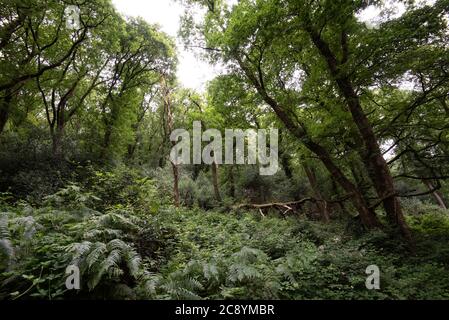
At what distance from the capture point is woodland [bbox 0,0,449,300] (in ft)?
13.9

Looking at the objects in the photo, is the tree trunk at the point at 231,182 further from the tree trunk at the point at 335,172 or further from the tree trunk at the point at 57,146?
the tree trunk at the point at 57,146

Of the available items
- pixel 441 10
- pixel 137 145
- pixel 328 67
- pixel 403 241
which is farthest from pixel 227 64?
pixel 137 145

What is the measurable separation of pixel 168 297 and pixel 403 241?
287 inches

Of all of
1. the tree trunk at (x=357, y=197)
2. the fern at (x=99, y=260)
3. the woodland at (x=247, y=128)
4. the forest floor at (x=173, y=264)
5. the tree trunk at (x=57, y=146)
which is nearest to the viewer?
the fern at (x=99, y=260)

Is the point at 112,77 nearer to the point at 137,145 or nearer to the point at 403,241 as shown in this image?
the point at 137,145

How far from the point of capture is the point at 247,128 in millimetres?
14539

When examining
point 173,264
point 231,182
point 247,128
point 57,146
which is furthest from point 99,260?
point 231,182

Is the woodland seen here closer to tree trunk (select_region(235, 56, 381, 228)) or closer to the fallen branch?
tree trunk (select_region(235, 56, 381, 228))

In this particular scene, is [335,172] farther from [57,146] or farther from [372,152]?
[57,146]

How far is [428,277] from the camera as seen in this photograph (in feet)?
17.7

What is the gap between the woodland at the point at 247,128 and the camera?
4227 mm

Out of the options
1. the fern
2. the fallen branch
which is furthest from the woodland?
the fallen branch

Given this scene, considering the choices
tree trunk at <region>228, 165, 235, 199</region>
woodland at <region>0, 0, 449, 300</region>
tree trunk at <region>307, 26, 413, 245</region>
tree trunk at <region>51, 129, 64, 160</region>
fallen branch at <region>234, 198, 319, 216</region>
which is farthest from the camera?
tree trunk at <region>228, 165, 235, 199</region>

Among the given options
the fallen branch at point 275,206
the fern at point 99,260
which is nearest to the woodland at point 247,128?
the fern at point 99,260
